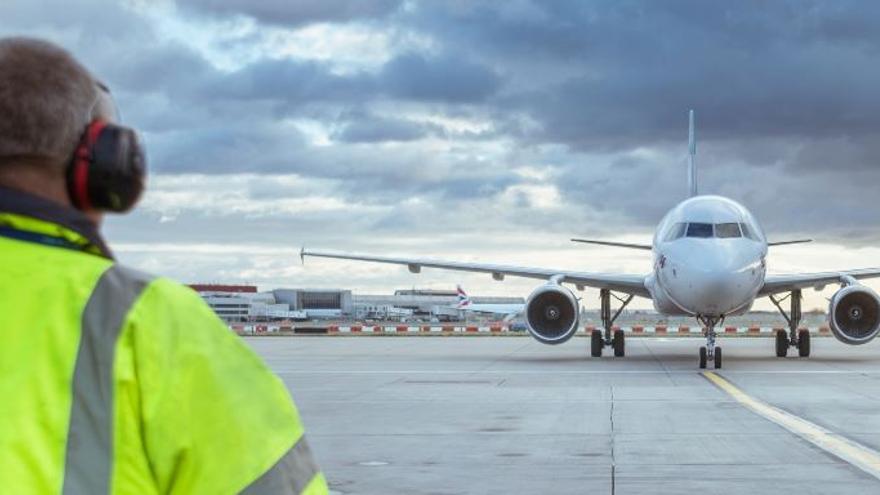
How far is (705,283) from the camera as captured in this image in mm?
22438

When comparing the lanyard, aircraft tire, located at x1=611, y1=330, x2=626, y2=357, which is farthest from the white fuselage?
the lanyard

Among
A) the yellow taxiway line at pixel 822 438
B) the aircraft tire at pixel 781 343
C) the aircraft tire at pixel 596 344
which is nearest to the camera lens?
the yellow taxiway line at pixel 822 438

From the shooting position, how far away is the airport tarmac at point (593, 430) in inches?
336

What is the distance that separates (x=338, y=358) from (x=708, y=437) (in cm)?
1765

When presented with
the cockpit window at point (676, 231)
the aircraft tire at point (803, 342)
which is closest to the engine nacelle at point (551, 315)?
the cockpit window at point (676, 231)

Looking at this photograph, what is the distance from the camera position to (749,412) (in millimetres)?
13625

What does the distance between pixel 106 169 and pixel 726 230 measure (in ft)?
71.8

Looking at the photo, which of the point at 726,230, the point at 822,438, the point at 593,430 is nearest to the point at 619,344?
the point at 726,230

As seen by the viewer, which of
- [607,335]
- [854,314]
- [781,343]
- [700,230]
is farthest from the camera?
[607,335]

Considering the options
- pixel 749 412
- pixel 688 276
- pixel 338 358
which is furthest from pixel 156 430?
pixel 338 358

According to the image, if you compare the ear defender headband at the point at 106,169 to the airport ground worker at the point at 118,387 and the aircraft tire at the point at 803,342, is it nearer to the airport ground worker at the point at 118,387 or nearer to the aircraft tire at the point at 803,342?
the airport ground worker at the point at 118,387

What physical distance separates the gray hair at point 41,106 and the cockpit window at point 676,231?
72.1ft

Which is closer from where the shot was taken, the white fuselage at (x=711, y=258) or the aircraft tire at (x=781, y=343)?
the white fuselage at (x=711, y=258)

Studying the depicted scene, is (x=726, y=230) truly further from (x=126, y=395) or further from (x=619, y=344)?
(x=126, y=395)
